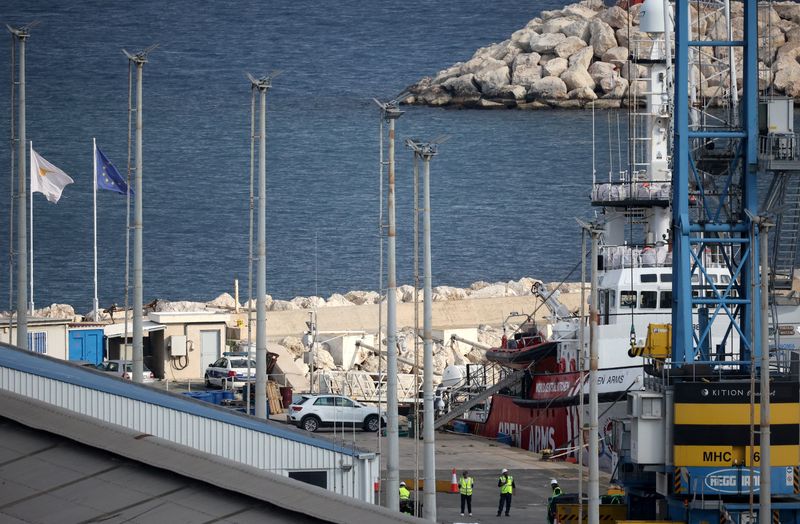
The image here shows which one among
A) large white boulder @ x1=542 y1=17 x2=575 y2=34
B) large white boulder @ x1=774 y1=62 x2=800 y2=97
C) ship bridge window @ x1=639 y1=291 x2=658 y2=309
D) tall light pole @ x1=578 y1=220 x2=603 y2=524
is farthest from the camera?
large white boulder @ x1=542 y1=17 x2=575 y2=34

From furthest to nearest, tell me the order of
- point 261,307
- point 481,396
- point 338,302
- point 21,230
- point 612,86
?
1. point 612,86
2. point 338,302
3. point 481,396
4. point 21,230
5. point 261,307

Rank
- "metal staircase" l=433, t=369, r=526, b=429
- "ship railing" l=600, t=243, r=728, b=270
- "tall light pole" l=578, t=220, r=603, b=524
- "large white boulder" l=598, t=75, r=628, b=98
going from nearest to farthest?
"tall light pole" l=578, t=220, r=603, b=524
"ship railing" l=600, t=243, r=728, b=270
"metal staircase" l=433, t=369, r=526, b=429
"large white boulder" l=598, t=75, r=628, b=98

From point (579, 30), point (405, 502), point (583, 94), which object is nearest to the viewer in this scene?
point (405, 502)

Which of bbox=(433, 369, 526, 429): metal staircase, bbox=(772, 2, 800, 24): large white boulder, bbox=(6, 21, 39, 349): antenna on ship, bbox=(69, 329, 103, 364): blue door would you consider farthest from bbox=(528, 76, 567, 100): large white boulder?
bbox=(6, 21, 39, 349): antenna on ship

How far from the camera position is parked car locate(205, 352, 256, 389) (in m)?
47.3

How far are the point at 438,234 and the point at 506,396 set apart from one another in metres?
92.3

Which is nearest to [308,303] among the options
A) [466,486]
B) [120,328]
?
[120,328]

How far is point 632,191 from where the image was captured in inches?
1731

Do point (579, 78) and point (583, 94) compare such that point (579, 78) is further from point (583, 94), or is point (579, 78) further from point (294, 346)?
point (294, 346)

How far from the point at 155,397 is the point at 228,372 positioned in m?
21.2

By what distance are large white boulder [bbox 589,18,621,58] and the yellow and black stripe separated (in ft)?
475

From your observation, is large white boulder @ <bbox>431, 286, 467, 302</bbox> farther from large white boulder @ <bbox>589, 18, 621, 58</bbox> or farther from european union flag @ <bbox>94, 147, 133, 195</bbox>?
large white boulder @ <bbox>589, 18, 621, 58</bbox>

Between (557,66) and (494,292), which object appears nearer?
(494,292)

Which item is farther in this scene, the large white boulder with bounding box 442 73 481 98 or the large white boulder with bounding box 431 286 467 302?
the large white boulder with bounding box 442 73 481 98
